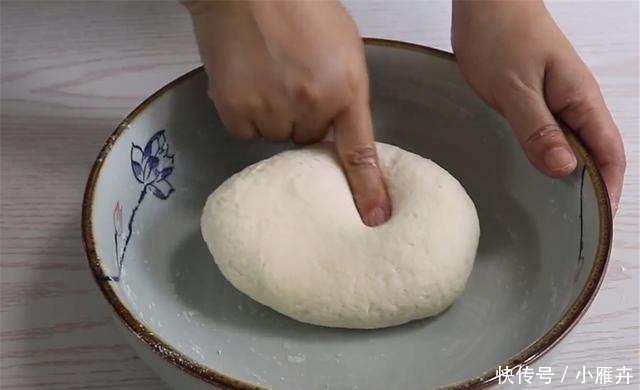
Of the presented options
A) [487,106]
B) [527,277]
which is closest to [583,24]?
[487,106]

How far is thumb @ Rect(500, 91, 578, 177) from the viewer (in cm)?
71

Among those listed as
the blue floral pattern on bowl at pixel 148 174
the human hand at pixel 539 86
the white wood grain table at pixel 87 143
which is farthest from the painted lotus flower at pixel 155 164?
the human hand at pixel 539 86

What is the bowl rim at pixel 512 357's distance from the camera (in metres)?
0.55

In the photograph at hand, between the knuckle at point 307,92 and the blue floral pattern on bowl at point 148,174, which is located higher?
the knuckle at point 307,92

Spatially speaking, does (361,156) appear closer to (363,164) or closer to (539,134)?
(363,164)

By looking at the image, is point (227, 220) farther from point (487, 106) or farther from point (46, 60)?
point (46, 60)

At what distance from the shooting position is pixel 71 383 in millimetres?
703

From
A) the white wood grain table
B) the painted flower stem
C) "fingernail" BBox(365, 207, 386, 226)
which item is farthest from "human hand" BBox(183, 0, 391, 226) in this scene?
the white wood grain table

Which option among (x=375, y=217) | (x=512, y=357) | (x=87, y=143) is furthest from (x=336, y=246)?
(x=87, y=143)

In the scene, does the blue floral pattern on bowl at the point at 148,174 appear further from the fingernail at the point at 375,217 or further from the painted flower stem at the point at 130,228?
the fingernail at the point at 375,217

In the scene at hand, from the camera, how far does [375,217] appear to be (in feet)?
2.45

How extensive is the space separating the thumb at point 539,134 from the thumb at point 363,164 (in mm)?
139

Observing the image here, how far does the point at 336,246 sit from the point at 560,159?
21 centimetres

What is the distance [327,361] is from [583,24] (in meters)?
0.66
